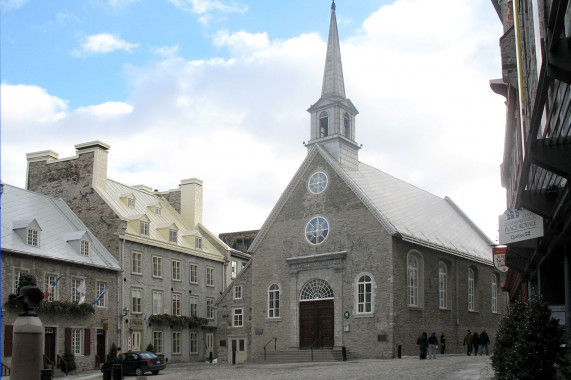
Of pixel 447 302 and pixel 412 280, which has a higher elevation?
pixel 412 280

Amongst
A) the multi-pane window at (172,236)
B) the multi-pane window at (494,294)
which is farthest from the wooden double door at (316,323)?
the multi-pane window at (494,294)

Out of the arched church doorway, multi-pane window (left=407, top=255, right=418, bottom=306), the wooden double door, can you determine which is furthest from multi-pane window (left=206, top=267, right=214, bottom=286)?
multi-pane window (left=407, top=255, right=418, bottom=306)

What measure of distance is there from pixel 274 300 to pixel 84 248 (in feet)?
38.6

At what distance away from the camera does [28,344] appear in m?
7.54

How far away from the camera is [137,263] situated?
43938 millimetres

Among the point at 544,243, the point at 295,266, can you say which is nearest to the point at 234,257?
the point at 295,266

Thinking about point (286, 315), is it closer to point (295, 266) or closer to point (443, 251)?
point (295, 266)

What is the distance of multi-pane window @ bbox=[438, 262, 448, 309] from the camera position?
139 ft

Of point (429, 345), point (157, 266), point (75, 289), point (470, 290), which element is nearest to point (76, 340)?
point (75, 289)

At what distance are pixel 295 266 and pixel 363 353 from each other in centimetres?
711

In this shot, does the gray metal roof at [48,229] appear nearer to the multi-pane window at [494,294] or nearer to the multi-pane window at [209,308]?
the multi-pane window at [209,308]

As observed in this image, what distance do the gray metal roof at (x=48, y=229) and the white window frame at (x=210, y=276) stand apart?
10.3 m

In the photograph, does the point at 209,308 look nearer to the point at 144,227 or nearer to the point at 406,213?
the point at 144,227

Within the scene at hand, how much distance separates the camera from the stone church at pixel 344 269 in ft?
124
